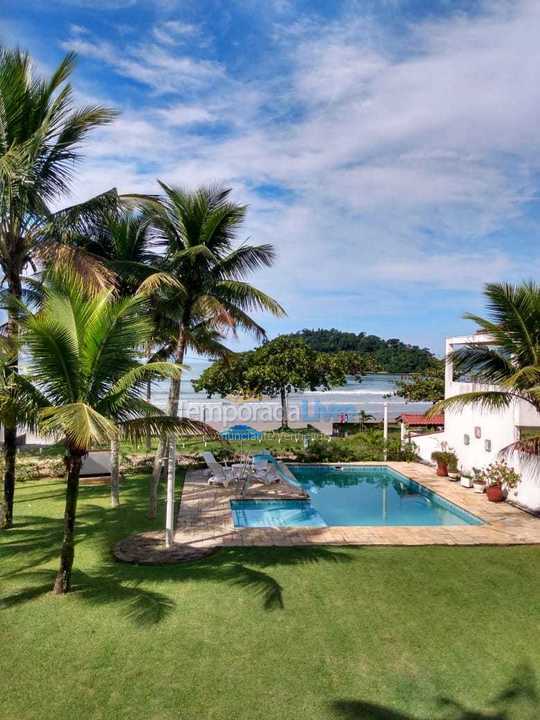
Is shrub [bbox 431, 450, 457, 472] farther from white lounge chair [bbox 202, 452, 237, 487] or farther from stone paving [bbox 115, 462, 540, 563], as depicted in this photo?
white lounge chair [bbox 202, 452, 237, 487]

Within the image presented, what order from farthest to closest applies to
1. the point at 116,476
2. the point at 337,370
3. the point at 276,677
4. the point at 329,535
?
1. the point at 337,370
2. the point at 116,476
3. the point at 329,535
4. the point at 276,677

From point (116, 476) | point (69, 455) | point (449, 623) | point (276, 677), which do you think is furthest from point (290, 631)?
point (116, 476)

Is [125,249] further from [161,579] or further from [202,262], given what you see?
[161,579]

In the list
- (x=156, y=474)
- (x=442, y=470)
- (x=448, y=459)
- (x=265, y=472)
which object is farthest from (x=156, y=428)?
(x=442, y=470)

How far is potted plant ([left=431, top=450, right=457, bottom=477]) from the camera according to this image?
17.5 m

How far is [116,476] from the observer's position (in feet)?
41.7

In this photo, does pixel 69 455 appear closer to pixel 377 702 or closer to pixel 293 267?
pixel 377 702

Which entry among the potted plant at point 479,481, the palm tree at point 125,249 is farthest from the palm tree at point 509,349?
the palm tree at point 125,249

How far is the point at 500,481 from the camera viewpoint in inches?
554

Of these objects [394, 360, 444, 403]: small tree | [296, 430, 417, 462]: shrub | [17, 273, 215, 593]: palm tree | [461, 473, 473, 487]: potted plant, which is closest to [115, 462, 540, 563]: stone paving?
[461, 473, 473, 487]: potted plant

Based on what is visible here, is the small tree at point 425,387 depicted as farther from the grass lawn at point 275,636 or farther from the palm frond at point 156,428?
the palm frond at point 156,428

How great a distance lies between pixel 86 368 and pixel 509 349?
8.05 meters

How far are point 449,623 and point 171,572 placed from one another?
4325mm

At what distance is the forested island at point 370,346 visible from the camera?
244ft
